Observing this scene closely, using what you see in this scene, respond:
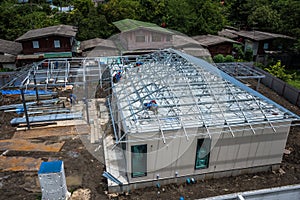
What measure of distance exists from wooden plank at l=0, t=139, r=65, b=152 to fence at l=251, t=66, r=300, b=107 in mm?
15238

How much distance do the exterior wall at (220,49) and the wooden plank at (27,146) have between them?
63.9ft

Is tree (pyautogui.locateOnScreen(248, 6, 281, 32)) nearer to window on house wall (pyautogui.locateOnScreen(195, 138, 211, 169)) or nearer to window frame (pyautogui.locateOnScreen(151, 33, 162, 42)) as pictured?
window frame (pyautogui.locateOnScreen(151, 33, 162, 42))

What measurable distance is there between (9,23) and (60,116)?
852 inches

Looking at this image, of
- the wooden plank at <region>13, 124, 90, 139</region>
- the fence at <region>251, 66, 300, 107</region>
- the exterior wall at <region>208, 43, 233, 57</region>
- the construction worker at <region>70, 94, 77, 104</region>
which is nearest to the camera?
the wooden plank at <region>13, 124, 90, 139</region>

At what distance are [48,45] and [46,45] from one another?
0.62 feet

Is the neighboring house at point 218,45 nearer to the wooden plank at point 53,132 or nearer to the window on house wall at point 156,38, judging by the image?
the window on house wall at point 156,38

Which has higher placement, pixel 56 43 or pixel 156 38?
pixel 156 38

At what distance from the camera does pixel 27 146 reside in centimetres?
1240

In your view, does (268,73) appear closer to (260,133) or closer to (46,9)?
(260,133)

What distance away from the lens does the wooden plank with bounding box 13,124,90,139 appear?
13.3 m

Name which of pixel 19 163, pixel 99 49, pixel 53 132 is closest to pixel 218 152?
pixel 19 163

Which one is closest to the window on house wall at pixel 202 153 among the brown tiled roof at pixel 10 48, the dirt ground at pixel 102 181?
the dirt ground at pixel 102 181

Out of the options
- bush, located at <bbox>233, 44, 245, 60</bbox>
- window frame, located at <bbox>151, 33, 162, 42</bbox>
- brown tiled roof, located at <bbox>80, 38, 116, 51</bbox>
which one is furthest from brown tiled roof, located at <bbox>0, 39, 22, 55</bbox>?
bush, located at <bbox>233, 44, 245, 60</bbox>

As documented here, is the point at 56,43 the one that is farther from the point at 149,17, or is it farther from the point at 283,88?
the point at 283,88
